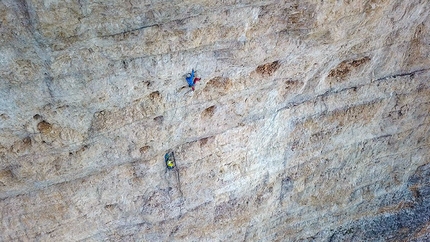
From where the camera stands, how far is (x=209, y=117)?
3.92 metres

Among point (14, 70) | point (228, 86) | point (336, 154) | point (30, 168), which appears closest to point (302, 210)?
point (336, 154)

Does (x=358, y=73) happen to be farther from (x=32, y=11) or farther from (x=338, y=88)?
(x=32, y=11)

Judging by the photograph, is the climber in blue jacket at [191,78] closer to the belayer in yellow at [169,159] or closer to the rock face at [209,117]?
the rock face at [209,117]

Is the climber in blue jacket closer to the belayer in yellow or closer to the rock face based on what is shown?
the rock face

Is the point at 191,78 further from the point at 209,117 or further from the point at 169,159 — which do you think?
the point at 169,159

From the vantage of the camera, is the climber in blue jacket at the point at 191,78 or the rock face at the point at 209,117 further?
the climber in blue jacket at the point at 191,78

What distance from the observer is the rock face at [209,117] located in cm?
304

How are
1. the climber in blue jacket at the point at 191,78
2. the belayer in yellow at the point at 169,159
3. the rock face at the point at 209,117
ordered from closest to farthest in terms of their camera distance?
1. the rock face at the point at 209,117
2. the climber in blue jacket at the point at 191,78
3. the belayer in yellow at the point at 169,159

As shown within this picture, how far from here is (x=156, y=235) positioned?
14.9 ft

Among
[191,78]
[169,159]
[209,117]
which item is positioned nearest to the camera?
[191,78]

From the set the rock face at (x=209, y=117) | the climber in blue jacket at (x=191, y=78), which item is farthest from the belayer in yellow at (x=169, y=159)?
the climber in blue jacket at (x=191, y=78)

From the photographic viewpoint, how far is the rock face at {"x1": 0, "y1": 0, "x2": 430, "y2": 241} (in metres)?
3.04

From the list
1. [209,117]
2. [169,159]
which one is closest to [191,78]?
[209,117]

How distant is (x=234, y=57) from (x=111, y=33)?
1036 millimetres
